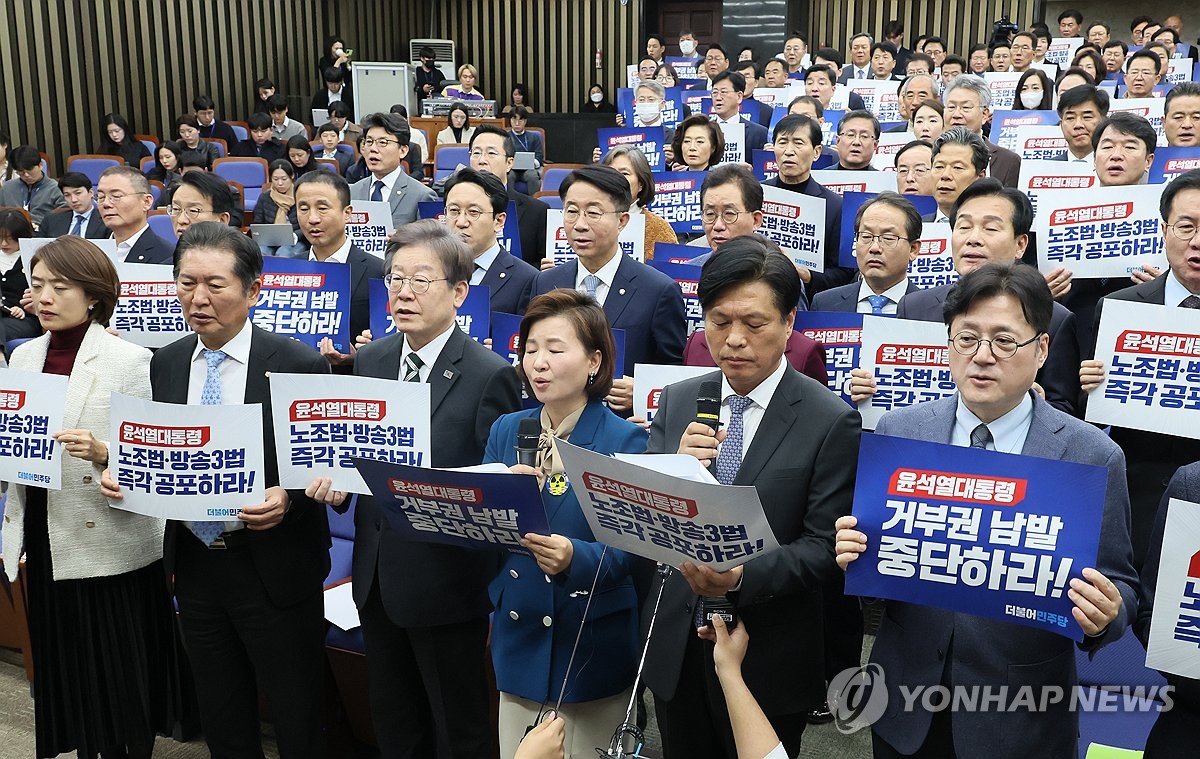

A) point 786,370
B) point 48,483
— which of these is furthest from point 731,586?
point 48,483

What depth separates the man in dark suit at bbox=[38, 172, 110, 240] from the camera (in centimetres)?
631

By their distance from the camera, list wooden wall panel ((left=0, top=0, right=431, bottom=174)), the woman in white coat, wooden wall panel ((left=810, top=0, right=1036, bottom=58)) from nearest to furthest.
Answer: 1. the woman in white coat
2. wooden wall panel ((left=0, top=0, right=431, bottom=174))
3. wooden wall panel ((left=810, top=0, right=1036, bottom=58))

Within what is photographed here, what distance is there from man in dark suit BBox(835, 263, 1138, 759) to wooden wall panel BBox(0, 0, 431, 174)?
10900mm

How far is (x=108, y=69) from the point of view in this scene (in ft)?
37.7

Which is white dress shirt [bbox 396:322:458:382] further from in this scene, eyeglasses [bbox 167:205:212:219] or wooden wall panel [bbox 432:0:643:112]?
wooden wall panel [bbox 432:0:643:112]

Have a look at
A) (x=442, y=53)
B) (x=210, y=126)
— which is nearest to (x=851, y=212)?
(x=210, y=126)

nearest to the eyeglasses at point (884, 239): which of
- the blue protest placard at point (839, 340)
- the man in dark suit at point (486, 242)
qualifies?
the blue protest placard at point (839, 340)

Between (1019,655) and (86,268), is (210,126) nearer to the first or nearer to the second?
(86,268)

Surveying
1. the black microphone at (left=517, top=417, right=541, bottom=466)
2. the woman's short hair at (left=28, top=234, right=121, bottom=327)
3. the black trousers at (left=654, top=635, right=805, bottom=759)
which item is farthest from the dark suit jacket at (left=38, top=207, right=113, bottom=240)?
the black trousers at (left=654, top=635, right=805, bottom=759)

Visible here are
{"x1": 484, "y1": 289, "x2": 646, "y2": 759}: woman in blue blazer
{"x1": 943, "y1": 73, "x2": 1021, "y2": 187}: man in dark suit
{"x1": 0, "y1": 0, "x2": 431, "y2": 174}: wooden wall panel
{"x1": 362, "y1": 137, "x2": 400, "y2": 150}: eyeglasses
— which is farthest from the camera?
{"x1": 0, "y1": 0, "x2": 431, "y2": 174}: wooden wall panel

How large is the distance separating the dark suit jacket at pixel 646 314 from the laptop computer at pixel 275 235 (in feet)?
6.61

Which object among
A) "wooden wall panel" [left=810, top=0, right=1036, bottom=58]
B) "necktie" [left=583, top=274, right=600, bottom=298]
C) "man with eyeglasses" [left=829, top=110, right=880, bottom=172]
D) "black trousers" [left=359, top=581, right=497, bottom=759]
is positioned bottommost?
"black trousers" [left=359, top=581, right=497, bottom=759]

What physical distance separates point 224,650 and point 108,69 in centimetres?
1073

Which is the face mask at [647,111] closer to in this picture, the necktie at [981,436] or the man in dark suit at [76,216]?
the man in dark suit at [76,216]
